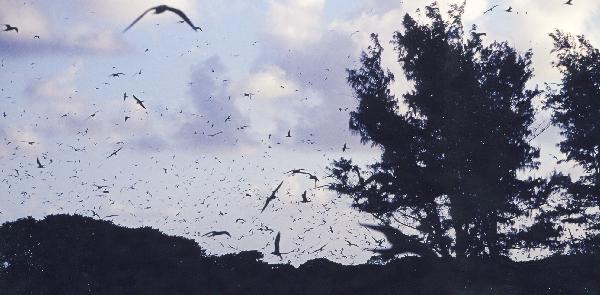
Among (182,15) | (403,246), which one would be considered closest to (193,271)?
(403,246)

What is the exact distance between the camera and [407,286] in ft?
92.2

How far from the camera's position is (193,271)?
3022cm

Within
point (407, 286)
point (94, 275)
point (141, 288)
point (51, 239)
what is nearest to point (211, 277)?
point (141, 288)

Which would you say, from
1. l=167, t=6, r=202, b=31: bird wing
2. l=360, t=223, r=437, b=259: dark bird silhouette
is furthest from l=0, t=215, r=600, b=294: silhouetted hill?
l=167, t=6, r=202, b=31: bird wing

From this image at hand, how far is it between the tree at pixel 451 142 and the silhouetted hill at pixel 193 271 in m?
1.81

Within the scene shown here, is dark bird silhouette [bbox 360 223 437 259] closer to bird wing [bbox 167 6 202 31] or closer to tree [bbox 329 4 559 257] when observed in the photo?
tree [bbox 329 4 559 257]

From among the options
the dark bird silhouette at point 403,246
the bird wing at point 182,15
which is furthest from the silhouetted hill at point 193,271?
the bird wing at point 182,15

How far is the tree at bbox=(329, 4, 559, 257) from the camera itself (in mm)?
27766

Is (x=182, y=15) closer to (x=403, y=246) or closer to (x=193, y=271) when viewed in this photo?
(x=403, y=246)

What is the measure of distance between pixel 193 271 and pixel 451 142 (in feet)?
46.7

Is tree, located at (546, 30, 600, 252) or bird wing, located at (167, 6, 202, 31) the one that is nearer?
bird wing, located at (167, 6, 202, 31)

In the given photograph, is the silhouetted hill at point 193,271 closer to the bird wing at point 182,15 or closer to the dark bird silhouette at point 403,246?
the dark bird silhouette at point 403,246

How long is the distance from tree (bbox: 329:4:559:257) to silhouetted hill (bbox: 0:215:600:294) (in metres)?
1.81

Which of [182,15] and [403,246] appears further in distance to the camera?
[403,246]
